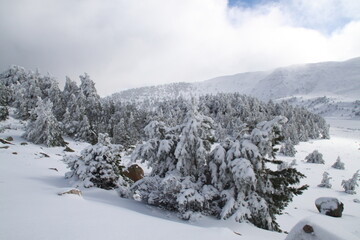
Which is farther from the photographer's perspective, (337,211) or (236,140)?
(337,211)

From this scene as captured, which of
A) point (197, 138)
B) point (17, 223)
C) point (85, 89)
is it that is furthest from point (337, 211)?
point (85, 89)

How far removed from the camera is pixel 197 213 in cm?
1052

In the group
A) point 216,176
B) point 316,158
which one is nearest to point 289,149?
point 316,158

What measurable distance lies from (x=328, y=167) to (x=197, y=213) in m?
52.0

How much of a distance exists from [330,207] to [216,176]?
58.5 feet

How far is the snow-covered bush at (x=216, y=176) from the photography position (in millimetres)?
10914

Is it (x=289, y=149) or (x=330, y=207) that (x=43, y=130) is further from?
(x=289, y=149)

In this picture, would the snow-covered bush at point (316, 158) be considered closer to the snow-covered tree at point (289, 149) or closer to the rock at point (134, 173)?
the snow-covered tree at point (289, 149)

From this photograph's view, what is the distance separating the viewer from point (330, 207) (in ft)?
77.1

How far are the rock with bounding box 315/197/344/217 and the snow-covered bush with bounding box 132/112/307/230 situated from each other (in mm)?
13935

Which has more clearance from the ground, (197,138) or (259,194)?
(197,138)

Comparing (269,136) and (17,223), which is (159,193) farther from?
(17,223)

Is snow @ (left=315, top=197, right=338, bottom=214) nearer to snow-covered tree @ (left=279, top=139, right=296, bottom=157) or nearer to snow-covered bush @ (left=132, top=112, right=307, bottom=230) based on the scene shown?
snow-covered bush @ (left=132, top=112, right=307, bottom=230)

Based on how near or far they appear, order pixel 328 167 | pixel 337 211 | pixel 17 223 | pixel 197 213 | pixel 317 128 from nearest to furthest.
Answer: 1. pixel 17 223
2. pixel 197 213
3. pixel 337 211
4. pixel 328 167
5. pixel 317 128
